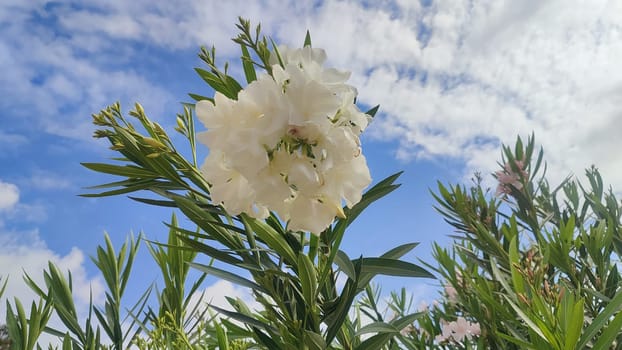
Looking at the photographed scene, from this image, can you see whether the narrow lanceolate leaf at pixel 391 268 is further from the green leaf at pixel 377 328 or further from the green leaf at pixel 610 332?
the green leaf at pixel 610 332

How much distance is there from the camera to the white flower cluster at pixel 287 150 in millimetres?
614

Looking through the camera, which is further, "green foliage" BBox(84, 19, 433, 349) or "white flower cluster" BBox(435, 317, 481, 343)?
"white flower cluster" BBox(435, 317, 481, 343)

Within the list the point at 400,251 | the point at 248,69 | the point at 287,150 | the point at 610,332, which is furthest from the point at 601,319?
the point at 248,69

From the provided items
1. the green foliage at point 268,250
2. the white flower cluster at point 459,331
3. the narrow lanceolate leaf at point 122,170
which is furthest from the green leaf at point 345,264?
the white flower cluster at point 459,331

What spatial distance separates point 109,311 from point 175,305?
0.18m

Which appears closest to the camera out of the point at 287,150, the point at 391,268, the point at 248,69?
the point at 287,150

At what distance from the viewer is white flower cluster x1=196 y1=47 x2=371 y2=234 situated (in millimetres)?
614

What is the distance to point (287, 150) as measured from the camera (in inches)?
25.1

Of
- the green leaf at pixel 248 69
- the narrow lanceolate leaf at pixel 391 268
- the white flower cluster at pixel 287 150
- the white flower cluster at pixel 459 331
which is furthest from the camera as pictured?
the white flower cluster at pixel 459 331

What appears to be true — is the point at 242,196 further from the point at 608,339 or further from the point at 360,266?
the point at 608,339

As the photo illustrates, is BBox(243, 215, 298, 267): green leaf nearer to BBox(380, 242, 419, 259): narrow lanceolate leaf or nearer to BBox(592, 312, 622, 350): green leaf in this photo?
BBox(380, 242, 419, 259): narrow lanceolate leaf

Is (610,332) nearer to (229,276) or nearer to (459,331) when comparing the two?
(229,276)

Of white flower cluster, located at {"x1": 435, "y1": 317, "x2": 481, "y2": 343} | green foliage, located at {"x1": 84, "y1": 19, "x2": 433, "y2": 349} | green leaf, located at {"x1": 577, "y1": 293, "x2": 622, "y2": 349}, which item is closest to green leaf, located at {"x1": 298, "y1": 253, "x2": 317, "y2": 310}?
green foliage, located at {"x1": 84, "y1": 19, "x2": 433, "y2": 349}

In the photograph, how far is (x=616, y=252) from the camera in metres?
1.69
